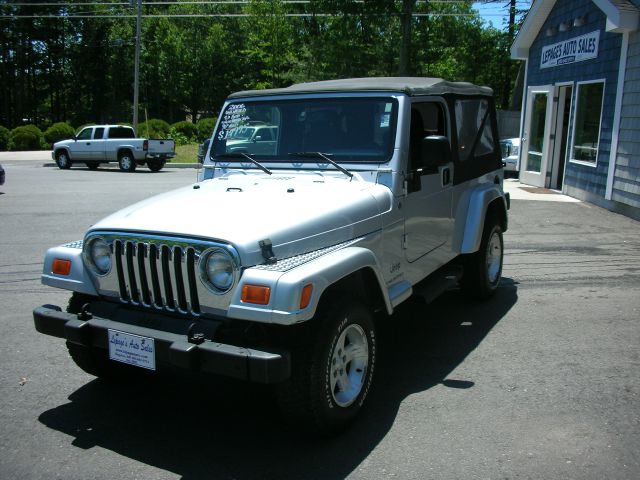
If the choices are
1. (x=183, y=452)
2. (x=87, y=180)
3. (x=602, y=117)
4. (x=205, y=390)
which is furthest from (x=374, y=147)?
(x=87, y=180)

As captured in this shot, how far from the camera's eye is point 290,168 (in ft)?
15.3

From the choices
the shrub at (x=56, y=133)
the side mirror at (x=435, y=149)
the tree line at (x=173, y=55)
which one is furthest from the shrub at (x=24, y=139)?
the side mirror at (x=435, y=149)

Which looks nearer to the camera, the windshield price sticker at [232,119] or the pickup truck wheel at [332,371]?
the pickup truck wheel at [332,371]

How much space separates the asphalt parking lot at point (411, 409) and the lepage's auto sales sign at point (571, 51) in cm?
881

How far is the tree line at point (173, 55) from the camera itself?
40.8 metres

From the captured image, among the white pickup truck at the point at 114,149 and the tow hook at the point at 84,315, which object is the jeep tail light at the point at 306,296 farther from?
the white pickup truck at the point at 114,149

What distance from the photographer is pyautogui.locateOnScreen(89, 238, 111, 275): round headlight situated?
371cm

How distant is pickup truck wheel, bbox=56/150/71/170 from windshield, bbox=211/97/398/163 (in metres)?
20.5

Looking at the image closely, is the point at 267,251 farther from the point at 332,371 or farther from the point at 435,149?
the point at 435,149

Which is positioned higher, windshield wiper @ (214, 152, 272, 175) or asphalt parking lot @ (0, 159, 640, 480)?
windshield wiper @ (214, 152, 272, 175)

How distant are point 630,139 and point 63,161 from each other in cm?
1963

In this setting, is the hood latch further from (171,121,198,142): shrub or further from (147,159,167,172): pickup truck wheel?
(171,121,198,142): shrub

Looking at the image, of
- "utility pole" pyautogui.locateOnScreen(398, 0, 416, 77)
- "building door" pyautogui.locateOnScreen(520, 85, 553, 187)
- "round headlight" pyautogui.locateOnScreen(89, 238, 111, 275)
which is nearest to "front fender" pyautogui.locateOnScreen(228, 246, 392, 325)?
"round headlight" pyautogui.locateOnScreen(89, 238, 111, 275)

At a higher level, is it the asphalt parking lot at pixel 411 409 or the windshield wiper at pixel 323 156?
the windshield wiper at pixel 323 156
